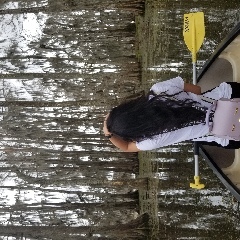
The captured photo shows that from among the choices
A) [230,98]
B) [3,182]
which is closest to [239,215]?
[230,98]

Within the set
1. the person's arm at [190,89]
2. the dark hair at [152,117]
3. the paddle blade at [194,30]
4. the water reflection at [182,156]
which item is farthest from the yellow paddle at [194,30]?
the dark hair at [152,117]

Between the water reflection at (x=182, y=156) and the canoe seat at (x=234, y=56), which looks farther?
the water reflection at (x=182, y=156)

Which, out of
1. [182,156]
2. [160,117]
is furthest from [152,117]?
[182,156]

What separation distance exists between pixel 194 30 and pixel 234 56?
30 centimetres

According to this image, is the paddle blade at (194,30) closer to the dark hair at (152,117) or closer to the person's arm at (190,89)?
the person's arm at (190,89)

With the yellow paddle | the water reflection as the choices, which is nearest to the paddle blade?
the yellow paddle

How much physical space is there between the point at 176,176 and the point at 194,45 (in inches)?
36.6

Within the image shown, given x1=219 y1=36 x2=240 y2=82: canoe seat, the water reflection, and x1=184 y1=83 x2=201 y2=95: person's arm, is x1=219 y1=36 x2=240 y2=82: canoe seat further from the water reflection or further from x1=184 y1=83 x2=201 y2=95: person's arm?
x1=184 y1=83 x2=201 y2=95: person's arm

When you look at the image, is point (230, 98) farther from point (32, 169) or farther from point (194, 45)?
point (32, 169)

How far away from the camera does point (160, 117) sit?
1.79 meters

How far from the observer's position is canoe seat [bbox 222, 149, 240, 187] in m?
2.55

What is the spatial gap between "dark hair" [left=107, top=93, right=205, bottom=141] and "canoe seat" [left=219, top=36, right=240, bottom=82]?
2.66 ft

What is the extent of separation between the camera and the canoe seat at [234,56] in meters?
2.55

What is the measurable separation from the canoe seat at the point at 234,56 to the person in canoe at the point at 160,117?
0.70m
